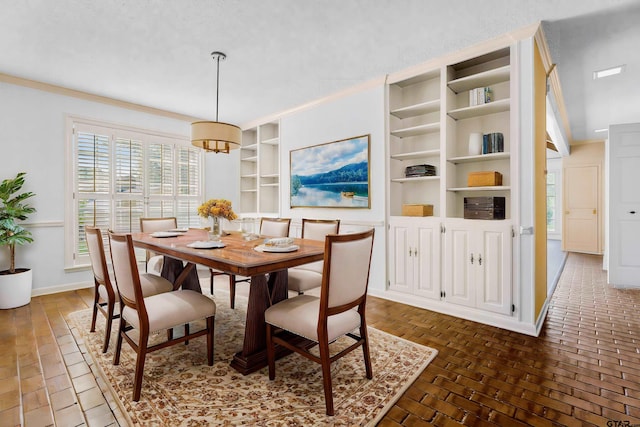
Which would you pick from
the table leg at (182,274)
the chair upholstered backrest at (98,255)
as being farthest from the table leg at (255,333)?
the chair upholstered backrest at (98,255)

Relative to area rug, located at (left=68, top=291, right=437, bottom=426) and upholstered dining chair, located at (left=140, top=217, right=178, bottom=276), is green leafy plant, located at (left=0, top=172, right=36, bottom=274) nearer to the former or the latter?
upholstered dining chair, located at (left=140, top=217, right=178, bottom=276)

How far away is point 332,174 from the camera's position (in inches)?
170

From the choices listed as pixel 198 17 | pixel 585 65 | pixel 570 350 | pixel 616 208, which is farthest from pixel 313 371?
pixel 616 208

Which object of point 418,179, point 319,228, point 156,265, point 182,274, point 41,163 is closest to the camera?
point 182,274

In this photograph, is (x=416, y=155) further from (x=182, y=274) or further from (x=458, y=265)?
(x=182, y=274)

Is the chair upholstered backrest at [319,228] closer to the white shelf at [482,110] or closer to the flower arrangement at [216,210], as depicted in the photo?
the flower arrangement at [216,210]

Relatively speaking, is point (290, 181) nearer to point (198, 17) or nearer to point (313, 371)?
point (198, 17)

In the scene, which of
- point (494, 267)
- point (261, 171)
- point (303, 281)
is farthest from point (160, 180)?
point (494, 267)

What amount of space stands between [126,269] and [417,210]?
109 inches

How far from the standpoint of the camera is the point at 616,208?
4.21 m

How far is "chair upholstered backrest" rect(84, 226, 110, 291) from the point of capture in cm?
229

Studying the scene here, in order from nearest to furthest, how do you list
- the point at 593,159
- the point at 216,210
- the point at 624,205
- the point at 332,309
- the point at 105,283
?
the point at 332,309 → the point at 105,283 → the point at 216,210 → the point at 624,205 → the point at 593,159

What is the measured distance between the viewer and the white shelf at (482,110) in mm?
2895

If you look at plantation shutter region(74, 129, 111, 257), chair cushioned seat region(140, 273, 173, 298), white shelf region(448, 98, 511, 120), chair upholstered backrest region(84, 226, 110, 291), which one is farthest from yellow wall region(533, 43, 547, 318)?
plantation shutter region(74, 129, 111, 257)
